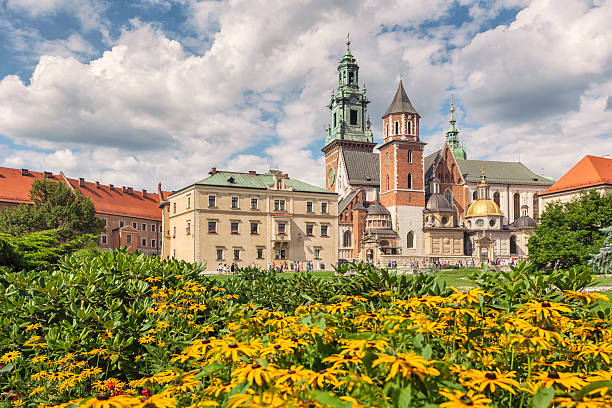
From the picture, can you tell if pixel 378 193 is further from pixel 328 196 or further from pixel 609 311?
pixel 609 311

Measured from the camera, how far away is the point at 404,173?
6172 cm

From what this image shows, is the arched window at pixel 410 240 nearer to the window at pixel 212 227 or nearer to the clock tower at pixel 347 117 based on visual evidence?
the clock tower at pixel 347 117

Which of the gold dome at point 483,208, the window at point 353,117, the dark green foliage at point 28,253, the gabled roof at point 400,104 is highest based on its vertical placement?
the window at point 353,117

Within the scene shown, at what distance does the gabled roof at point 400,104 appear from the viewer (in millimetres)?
63369

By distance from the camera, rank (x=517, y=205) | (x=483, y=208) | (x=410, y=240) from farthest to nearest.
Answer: (x=517, y=205) < (x=483, y=208) < (x=410, y=240)

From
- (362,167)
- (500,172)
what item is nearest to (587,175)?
(500,172)

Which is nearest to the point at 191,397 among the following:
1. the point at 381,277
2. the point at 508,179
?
the point at 381,277

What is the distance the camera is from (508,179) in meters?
75.1

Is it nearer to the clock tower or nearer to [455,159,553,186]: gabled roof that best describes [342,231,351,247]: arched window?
the clock tower

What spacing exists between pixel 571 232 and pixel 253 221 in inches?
1157

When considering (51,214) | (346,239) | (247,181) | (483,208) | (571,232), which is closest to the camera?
(571,232)

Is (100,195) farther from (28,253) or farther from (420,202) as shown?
(28,253)

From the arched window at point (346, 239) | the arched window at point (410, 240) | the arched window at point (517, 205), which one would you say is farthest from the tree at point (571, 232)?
the arched window at point (517, 205)

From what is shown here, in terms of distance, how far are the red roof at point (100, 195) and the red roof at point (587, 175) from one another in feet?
178
